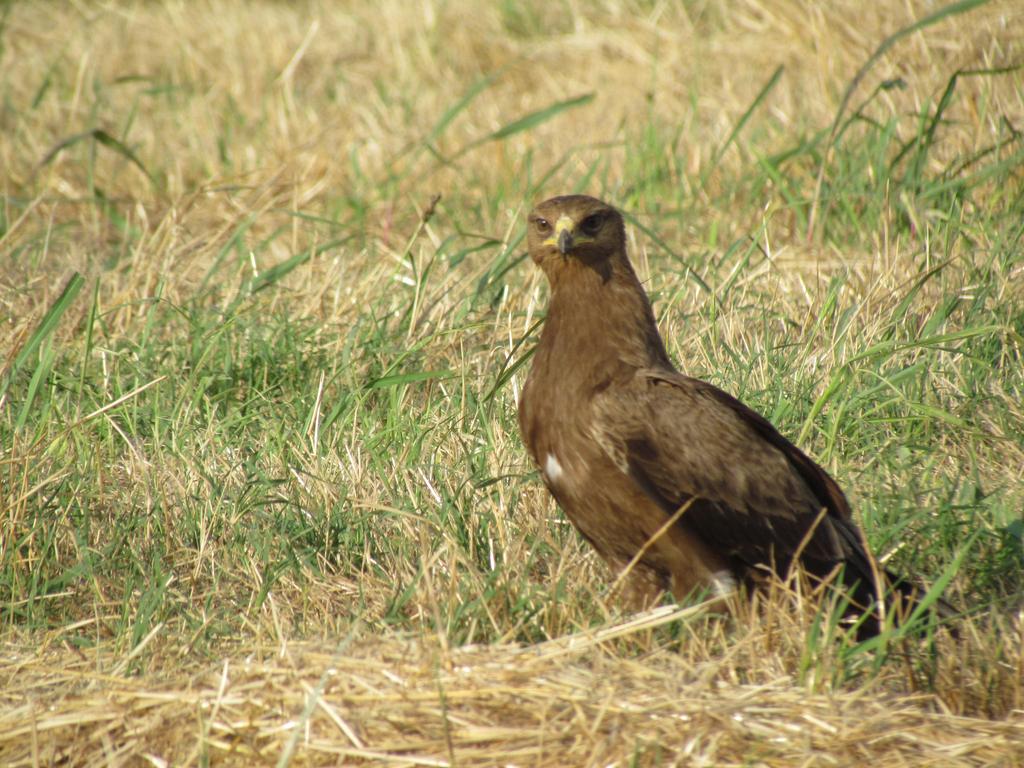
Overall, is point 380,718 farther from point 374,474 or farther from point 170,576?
point 374,474

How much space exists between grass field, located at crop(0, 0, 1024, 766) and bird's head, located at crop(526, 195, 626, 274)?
594mm

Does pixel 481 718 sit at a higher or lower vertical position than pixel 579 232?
lower

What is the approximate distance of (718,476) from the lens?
3594 millimetres

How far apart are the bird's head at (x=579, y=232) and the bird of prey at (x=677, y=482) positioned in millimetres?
289

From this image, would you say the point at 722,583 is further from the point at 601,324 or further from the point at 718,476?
the point at 601,324

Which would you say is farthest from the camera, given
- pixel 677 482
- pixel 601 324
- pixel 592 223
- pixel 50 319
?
pixel 50 319

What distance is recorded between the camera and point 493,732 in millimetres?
2770

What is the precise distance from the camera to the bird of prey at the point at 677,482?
358 centimetres

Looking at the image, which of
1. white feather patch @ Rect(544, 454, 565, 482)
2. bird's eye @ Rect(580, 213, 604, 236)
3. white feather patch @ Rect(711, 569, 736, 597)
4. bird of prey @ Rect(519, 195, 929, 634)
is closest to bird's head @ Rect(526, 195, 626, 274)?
bird's eye @ Rect(580, 213, 604, 236)

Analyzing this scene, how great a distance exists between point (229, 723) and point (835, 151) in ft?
13.9

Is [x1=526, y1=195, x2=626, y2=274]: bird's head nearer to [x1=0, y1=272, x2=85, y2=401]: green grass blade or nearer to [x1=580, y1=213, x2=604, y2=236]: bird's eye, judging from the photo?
[x1=580, y1=213, x2=604, y2=236]: bird's eye

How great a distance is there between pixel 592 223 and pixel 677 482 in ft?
2.73

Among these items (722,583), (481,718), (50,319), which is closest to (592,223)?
(722,583)

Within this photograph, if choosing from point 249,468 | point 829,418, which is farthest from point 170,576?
point 829,418
